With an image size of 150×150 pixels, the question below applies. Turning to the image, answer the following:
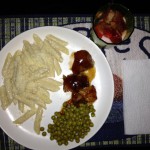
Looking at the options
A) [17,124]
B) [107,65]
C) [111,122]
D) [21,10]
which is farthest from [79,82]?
[21,10]

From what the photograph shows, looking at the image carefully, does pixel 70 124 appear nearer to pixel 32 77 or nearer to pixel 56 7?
pixel 32 77

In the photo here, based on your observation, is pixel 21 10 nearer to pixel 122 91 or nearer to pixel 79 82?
pixel 79 82

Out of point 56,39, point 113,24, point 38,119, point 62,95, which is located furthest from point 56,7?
point 38,119

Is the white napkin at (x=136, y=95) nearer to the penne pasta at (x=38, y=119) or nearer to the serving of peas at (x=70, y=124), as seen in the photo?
the serving of peas at (x=70, y=124)

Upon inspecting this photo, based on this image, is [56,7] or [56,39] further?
[56,7]

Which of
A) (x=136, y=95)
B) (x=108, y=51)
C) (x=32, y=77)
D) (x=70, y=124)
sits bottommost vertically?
(x=70, y=124)

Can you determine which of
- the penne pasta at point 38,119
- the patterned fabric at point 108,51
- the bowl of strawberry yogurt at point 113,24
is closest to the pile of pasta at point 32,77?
the penne pasta at point 38,119
